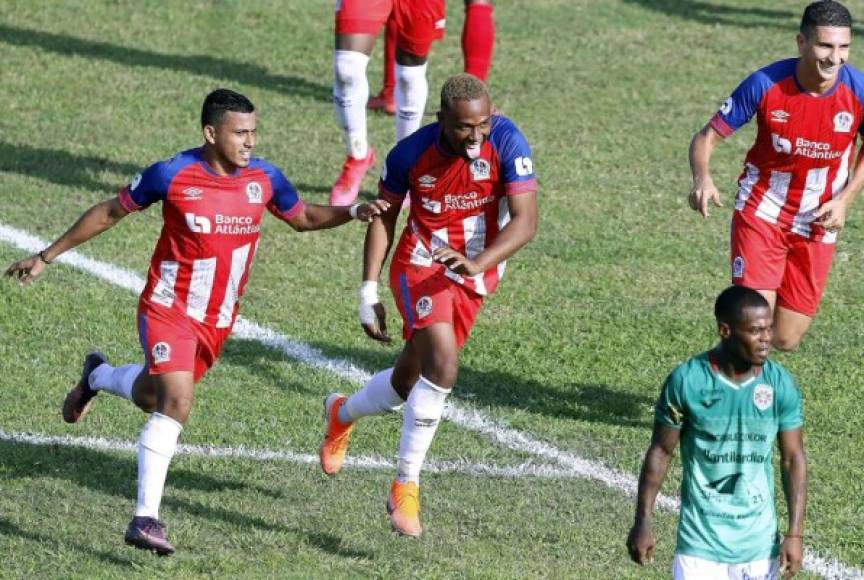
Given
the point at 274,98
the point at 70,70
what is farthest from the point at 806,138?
the point at 70,70

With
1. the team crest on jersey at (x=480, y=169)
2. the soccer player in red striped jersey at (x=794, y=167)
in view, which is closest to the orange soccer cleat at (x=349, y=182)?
the soccer player in red striped jersey at (x=794, y=167)

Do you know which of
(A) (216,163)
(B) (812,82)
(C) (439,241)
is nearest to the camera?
(A) (216,163)

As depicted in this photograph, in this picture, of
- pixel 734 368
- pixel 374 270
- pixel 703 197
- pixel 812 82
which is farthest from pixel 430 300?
pixel 812 82

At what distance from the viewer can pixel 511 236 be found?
25.3ft

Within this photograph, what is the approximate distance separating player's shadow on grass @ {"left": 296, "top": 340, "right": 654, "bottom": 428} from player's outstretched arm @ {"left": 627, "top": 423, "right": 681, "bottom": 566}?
11.2 ft

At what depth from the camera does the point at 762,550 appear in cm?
598

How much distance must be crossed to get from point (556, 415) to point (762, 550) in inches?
141

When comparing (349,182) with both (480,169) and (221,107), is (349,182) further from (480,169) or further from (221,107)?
(221,107)

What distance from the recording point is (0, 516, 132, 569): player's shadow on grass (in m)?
7.38

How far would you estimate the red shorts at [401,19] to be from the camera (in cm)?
1227

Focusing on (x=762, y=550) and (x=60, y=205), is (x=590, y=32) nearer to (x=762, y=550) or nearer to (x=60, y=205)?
(x=60, y=205)

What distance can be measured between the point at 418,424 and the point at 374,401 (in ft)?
1.97

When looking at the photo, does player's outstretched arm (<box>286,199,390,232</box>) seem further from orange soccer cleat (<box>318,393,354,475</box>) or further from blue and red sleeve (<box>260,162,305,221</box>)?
orange soccer cleat (<box>318,393,354,475</box>)

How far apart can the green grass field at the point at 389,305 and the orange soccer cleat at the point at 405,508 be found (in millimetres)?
115
